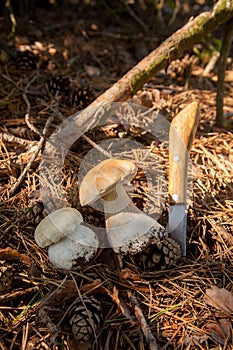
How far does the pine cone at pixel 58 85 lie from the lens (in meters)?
3.03

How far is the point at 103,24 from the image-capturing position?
4.15 metres

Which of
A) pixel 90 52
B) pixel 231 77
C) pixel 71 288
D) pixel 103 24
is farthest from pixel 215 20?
pixel 71 288

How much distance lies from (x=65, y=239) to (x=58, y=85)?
5.11 feet

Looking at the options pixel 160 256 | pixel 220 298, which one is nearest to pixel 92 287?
pixel 160 256

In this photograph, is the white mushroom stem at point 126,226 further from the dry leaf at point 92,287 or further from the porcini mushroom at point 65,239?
the dry leaf at point 92,287

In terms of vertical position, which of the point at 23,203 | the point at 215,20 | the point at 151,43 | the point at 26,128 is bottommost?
the point at 23,203

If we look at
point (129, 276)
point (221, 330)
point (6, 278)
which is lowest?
point (221, 330)

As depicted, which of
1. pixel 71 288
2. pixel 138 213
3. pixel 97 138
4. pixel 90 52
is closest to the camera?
pixel 71 288

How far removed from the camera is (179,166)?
210cm

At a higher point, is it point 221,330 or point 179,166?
point 179,166

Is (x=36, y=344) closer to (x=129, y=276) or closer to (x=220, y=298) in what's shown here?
(x=129, y=276)

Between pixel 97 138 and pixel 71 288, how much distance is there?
3.93ft

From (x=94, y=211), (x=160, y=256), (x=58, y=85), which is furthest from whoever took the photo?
(x=58, y=85)

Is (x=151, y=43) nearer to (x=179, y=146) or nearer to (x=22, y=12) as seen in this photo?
(x=22, y=12)
